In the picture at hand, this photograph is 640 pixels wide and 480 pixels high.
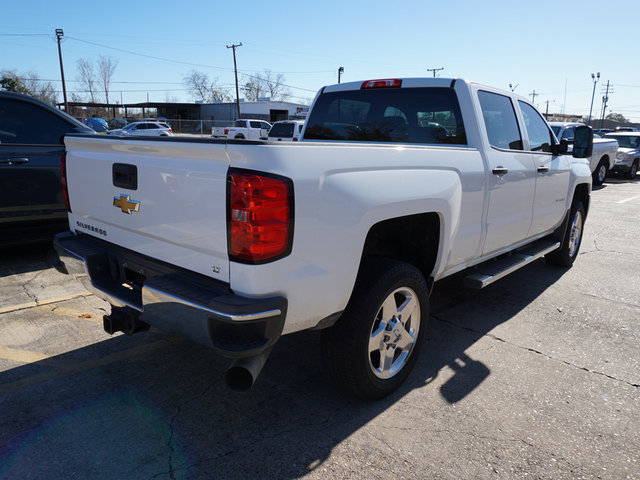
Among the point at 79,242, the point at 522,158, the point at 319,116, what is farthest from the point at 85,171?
the point at 522,158

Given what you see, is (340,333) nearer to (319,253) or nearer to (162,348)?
(319,253)

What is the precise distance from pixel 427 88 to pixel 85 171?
2.63m

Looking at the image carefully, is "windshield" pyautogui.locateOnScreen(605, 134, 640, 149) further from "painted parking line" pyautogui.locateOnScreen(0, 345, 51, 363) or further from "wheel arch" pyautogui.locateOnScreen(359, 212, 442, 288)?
"painted parking line" pyautogui.locateOnScreen(0, 345, 51, 363)

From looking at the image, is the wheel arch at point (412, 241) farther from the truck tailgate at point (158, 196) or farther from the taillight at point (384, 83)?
the taillight at point (384, 83)

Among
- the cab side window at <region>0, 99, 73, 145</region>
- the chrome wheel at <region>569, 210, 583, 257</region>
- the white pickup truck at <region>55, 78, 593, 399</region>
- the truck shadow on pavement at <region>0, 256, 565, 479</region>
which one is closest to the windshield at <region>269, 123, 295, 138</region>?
the cab side window at <region>0, 99, 73, 145</region>

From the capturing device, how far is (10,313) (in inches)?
161

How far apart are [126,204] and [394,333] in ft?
5.72

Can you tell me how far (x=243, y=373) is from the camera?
7.54 feet

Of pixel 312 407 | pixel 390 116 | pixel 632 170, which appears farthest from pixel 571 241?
pixel 632 170

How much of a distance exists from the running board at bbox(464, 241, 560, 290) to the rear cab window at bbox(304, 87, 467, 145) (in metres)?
1.05

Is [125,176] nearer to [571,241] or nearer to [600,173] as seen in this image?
[571,241]

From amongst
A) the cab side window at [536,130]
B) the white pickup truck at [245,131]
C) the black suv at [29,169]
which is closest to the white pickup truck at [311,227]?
the cab side window at [536,130]

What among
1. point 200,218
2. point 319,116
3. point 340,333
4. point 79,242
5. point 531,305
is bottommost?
point 531,305

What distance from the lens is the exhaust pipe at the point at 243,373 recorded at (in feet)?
7.50
